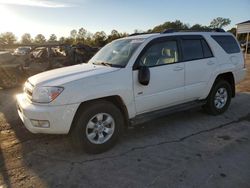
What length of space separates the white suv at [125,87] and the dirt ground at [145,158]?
409mm

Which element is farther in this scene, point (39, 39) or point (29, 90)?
point (39, 39)

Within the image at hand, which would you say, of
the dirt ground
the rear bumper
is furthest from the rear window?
the dirt ground

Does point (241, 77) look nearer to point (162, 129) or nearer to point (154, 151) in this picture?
point (162, 129)

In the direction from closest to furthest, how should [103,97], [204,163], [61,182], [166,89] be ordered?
[61,182] → [204,163] → [103,97] → [166,89]

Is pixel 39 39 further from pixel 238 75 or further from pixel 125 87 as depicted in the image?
pixel 125 87

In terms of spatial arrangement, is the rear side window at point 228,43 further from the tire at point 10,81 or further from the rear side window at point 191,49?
the tire at point 10,81

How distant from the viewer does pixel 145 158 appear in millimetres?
3871

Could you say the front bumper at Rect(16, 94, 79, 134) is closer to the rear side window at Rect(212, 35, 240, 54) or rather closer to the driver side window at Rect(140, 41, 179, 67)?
the driver side window at Rect(140, 41, 179, 67)

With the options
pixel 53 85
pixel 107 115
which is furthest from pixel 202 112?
pixel 53 85

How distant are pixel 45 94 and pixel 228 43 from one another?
4.30 m

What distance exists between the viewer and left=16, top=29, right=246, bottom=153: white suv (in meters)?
3.71

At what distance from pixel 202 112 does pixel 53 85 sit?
3.75 meters

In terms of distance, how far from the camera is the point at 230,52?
19.1ft

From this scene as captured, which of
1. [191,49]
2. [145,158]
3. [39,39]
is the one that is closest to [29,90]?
[145,158]
